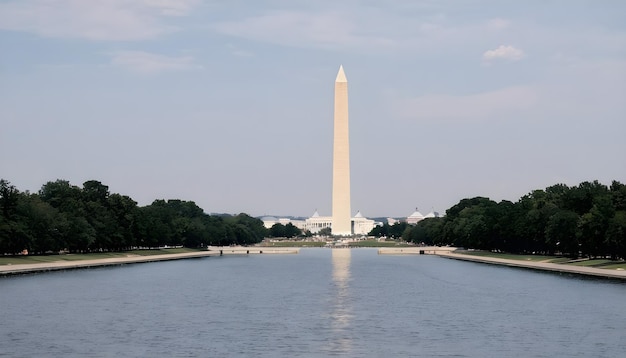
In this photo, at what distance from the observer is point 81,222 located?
122 meters

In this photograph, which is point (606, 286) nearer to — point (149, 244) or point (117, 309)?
point (117, 309)

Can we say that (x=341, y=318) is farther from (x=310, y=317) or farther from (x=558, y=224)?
(x=558, y=224)

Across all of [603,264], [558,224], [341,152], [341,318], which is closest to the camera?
[341,318]

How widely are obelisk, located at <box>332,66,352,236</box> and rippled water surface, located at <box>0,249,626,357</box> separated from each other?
101448mm

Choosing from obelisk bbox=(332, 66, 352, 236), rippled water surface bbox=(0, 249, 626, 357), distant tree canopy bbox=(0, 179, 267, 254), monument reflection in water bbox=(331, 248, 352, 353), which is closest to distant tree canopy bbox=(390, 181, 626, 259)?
rippled water surface bbox=(0, 249, 626, 357)

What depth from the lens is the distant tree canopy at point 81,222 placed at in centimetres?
10267

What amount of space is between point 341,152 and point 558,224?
82.8 meters

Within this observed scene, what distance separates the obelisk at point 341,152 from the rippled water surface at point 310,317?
10145cm

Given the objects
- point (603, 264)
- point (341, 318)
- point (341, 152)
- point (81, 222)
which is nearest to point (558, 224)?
point (603, 264)

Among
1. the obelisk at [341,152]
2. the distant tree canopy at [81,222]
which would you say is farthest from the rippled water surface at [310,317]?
the obelisk at [341,152]

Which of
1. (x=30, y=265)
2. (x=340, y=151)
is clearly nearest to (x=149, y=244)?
(x=340, y=151)

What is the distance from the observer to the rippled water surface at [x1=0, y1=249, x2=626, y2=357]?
39.7 meters

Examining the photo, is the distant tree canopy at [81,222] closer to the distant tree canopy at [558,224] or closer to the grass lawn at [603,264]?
the distant tree canopy at [558,224]

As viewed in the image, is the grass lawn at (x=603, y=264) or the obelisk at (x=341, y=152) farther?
the obelisk at (x=341, y=152)
